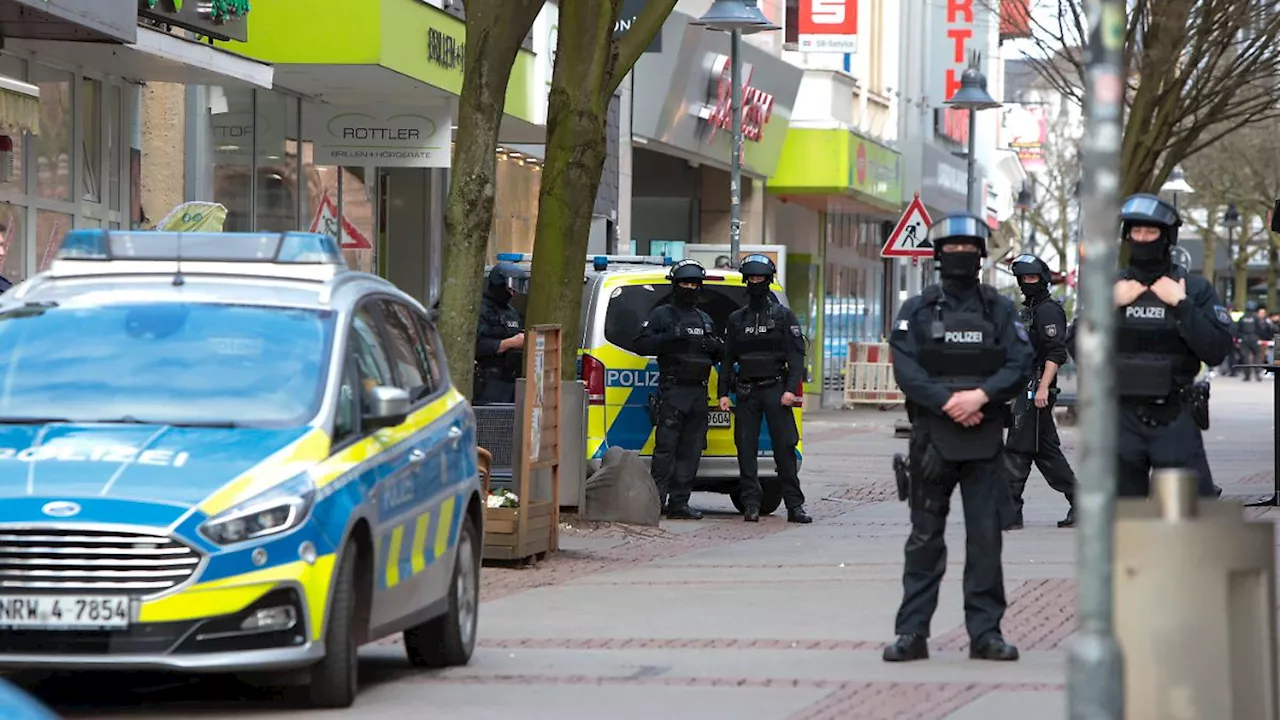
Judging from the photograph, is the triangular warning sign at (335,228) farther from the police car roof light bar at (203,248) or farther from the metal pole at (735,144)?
the police car roof light bar at (203,248)

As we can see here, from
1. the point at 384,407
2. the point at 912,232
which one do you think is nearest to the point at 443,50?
the point at 912,232

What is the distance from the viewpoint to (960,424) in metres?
10.4

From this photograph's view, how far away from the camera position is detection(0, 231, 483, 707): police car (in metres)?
8.48

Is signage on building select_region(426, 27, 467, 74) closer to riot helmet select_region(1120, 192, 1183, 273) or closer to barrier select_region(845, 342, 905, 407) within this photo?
riot helmet select_region(1120, 192, 1183, 273)

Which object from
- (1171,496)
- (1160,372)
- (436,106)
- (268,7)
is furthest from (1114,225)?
(436,106)

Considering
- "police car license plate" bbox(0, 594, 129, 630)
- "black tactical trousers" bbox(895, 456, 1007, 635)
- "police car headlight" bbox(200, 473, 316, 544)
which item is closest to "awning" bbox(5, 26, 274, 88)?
"black tactical trousers" bbox(895, 456, 1007, 635)

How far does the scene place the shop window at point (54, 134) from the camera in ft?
63.3

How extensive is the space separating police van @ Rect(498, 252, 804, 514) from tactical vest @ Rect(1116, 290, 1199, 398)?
23.9 ft

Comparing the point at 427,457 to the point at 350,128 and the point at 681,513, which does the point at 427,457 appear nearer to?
the point at 681,513

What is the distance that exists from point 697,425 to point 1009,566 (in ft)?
12.5

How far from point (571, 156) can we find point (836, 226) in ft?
97.0

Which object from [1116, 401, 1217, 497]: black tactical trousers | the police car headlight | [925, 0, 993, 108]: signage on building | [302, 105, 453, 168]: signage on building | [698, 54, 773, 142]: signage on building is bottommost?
the police car headlight

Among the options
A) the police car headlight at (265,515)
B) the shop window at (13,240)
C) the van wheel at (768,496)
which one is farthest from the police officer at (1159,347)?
the shop window at (13,240)

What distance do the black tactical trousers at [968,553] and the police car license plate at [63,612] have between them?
3.42 meters
